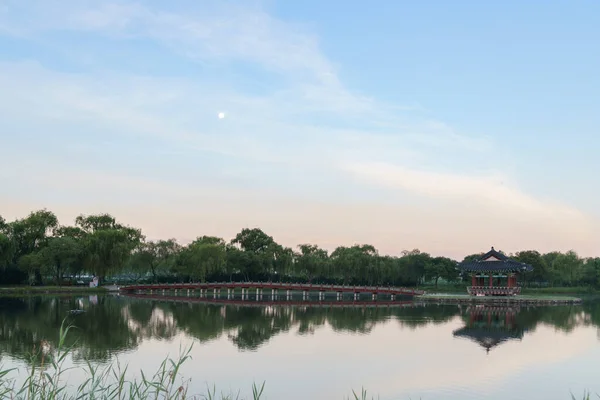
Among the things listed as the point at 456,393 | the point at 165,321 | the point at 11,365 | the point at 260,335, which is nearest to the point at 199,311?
the point at 165,321

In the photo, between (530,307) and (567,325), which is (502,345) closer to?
(567,325)

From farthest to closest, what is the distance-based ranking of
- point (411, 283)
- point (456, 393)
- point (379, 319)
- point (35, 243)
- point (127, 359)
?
1. point (411, 283)
2. point (35, 243)
3. point (379, 319)
4. point (127, 359)
5. point (456, 393)

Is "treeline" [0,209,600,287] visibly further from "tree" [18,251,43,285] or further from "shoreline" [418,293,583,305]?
"shoreline" [418,293,583,305]

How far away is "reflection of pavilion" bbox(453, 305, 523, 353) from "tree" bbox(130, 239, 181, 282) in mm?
39095

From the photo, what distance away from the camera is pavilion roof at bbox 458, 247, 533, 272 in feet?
191

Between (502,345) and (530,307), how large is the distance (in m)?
25.9

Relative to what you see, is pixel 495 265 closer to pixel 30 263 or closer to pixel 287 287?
pixel 287 287

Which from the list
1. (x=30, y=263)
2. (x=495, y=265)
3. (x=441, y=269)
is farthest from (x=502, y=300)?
(x=30, y=263)

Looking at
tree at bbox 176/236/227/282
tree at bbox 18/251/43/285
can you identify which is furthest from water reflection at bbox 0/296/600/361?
tree at bbox 176/236/227/282

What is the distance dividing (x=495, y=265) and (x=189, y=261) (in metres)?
34.8

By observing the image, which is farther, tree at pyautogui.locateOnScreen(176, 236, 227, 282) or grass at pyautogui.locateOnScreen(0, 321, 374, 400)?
tree at pyautogui.locateOnScreen(176, 236, 227, 282)

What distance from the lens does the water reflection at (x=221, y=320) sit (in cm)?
2728

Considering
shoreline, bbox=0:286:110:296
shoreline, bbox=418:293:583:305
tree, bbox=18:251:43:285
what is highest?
tree, bbox=18:251:43:285

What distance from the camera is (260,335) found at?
30469 millimetres
